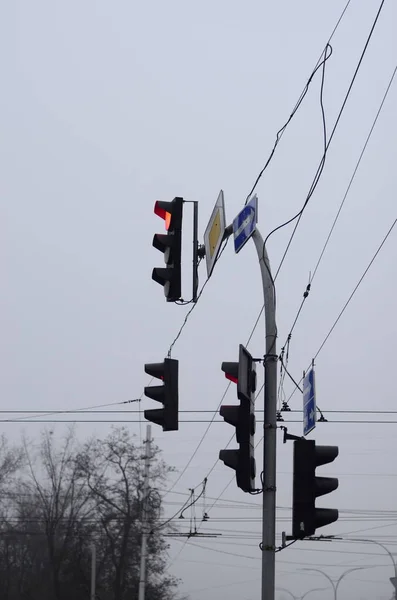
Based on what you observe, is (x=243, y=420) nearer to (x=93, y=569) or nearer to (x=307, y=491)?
(x=307, y=491)

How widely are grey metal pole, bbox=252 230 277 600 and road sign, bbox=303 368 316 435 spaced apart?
9.96 feet

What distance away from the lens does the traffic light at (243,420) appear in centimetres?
1076

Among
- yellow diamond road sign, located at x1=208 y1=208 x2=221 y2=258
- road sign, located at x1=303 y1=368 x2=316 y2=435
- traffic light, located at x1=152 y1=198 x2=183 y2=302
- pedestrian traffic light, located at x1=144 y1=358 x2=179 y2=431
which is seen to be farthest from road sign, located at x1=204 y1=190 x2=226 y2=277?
road sign, located at x1=303 y1=368 x2=316 y2=435

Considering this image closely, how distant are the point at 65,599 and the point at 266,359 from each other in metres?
45.6

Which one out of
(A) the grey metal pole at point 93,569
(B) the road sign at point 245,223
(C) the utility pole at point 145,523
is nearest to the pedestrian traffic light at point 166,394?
(B) the road sign at point 245,223

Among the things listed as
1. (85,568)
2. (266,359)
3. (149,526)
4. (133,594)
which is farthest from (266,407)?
(85,568)

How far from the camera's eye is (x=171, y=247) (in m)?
11.1

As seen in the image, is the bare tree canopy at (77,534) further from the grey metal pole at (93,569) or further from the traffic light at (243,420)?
the traffic light at (243,420)

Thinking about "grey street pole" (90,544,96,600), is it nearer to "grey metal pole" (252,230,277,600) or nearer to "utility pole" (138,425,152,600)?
"utility pole" (138,425,152,600)

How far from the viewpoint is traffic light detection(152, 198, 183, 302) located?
11.1 m

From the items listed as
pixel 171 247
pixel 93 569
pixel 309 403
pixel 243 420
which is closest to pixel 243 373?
pixel 243 420

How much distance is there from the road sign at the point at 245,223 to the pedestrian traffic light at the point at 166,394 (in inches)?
69.6

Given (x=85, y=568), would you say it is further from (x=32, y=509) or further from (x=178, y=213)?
(x=178, y=213)

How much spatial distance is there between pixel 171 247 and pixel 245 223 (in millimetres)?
1164
